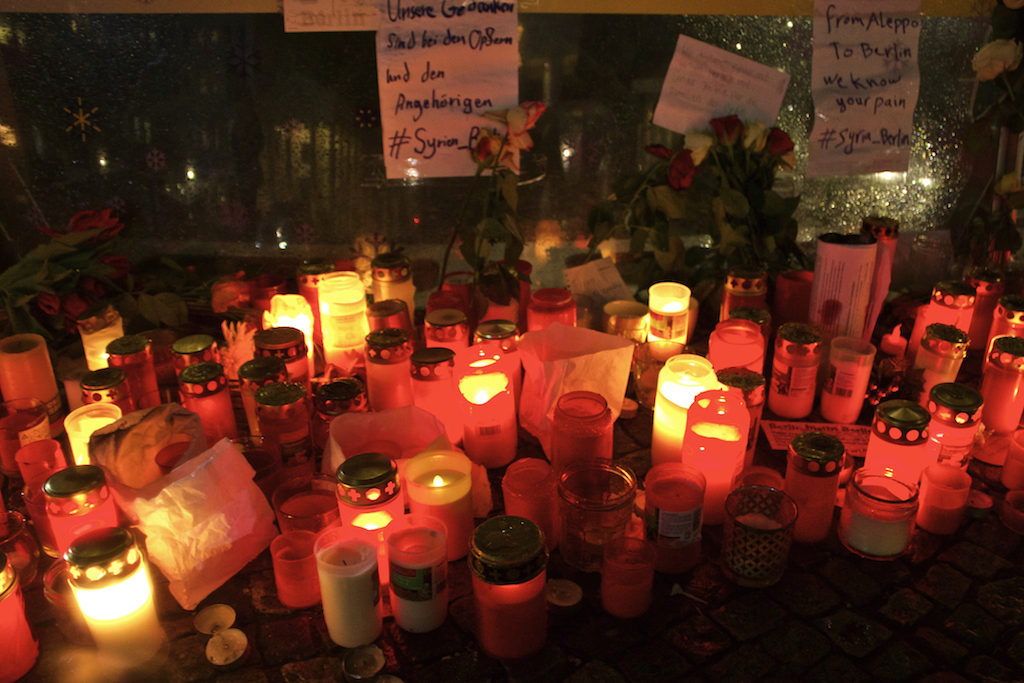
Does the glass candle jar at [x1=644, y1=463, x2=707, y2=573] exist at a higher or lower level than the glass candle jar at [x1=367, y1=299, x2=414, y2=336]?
lower

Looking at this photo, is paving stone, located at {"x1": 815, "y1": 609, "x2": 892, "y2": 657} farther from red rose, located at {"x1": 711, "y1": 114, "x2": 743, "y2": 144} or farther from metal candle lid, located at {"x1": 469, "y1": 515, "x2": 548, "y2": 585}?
red rose, located at {"x1": 711, "y1": 114, "x2": 743, "y2": 144}

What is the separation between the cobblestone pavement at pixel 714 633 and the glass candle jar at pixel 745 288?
0.83 meters

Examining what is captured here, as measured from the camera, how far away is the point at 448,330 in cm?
183

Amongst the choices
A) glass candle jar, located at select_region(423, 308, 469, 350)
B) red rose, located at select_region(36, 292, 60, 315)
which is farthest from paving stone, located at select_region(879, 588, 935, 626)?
red rose, located at select_region(36, 292, 60, 315)

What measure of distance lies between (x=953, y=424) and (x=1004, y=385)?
33 cm

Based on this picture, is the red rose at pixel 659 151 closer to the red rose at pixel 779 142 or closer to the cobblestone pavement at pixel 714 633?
the red rose at pixel 779 142

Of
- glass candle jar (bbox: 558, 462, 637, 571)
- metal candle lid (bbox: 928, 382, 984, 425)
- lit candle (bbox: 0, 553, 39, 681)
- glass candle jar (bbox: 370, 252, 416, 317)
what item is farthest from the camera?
glass candle jar (bbox: 370, 252, 416, 317)

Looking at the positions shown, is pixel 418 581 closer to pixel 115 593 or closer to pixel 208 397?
pixel 115 593

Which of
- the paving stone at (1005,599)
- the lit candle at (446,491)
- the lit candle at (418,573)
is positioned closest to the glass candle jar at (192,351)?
the lit candle at (446,491)

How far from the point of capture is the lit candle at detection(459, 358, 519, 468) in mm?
1624

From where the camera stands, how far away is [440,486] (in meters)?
1.37

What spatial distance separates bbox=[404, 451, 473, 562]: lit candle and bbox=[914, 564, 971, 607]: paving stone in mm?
827

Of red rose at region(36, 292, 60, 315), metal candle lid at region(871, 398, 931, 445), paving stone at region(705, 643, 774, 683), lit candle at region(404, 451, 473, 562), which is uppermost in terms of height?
red rose at region(36, 292, 60, 315)

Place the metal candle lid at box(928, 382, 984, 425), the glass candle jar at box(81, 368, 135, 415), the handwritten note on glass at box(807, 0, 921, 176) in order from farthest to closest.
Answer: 1. the handwritten note on glass at box(807, 0, 921, 176)
2. the glass candle jar at box(81, 368, 135, 415)
3. the metal candle lid at box(928, 382, 984, 425)
